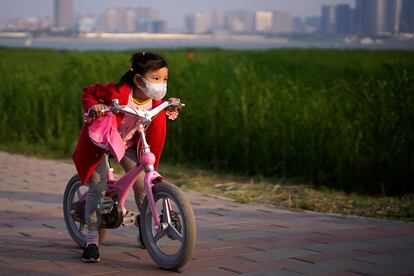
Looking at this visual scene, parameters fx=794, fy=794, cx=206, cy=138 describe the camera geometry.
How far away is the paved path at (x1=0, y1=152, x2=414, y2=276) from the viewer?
4.69 meters

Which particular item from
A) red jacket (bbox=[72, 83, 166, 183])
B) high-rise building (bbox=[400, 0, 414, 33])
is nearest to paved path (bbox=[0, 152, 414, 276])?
red jacket (bbox=[72, 83, 166, 183])

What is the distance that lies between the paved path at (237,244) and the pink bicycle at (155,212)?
0.42 feet

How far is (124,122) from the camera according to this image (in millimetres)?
4898

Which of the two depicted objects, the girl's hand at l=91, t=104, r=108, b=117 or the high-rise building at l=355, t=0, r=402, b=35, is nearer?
the girl's hand at l=91, t=104, r=108, b=117

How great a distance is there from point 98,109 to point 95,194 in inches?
26.0

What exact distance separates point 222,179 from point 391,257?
15.0 ft

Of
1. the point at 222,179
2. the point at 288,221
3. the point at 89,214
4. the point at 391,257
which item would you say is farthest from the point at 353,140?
the point at 89,214

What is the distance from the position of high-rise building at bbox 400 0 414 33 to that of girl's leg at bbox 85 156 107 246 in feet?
24.3

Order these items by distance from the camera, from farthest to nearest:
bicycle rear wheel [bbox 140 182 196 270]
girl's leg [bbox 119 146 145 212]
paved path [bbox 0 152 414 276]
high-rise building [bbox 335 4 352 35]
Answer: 1. high-rise building [bbox 335 4 352 35]
2. girl's leg [bbox 119 146 145 212]
3. paved path [bbox 0 152 414 276]
4. bicycle rear wheel [bbox 140 182 196 270]

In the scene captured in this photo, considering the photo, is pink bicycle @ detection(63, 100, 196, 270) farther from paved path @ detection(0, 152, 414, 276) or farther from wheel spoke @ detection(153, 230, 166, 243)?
paved path @ detection(0, 152, 414, 276)

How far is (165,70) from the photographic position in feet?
15.9

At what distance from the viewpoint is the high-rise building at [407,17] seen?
1143cm

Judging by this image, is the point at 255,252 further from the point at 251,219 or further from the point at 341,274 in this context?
the point at 251,219

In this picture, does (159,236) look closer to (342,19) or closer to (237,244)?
(237,244)
